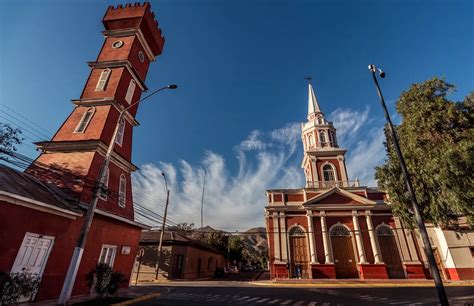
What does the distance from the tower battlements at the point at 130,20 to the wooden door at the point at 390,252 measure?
1111 inches

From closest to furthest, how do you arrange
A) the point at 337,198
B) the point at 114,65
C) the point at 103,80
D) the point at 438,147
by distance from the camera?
1. the point at 438,147
2. the point at 103,80
3. the point at 114,65
4. the point at 337,198

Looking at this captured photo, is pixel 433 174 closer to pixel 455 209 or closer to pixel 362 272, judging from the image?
pixel 455 209

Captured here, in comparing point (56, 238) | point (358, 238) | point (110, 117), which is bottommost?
point (56, 238)

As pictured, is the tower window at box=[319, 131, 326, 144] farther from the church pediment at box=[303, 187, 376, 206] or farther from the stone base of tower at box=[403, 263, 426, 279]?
the stone base of tower at box=[403, 263, 426, 279]

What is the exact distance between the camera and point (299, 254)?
23.8 metres

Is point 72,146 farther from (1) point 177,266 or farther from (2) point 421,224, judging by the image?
(1) point 177,266

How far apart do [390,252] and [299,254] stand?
8.71 m

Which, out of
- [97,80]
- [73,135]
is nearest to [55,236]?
[73,135]

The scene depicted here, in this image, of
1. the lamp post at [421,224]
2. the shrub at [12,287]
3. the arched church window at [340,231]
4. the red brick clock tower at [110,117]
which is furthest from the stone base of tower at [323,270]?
the shrub at [12,287]

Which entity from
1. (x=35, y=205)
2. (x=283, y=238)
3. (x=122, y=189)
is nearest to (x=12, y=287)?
(x=35, y=205)

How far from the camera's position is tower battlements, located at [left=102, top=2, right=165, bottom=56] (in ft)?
61.1

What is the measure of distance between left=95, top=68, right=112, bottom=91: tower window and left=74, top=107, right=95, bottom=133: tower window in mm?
1834

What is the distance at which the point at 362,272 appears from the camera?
867 inches

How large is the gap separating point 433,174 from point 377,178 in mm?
5174
